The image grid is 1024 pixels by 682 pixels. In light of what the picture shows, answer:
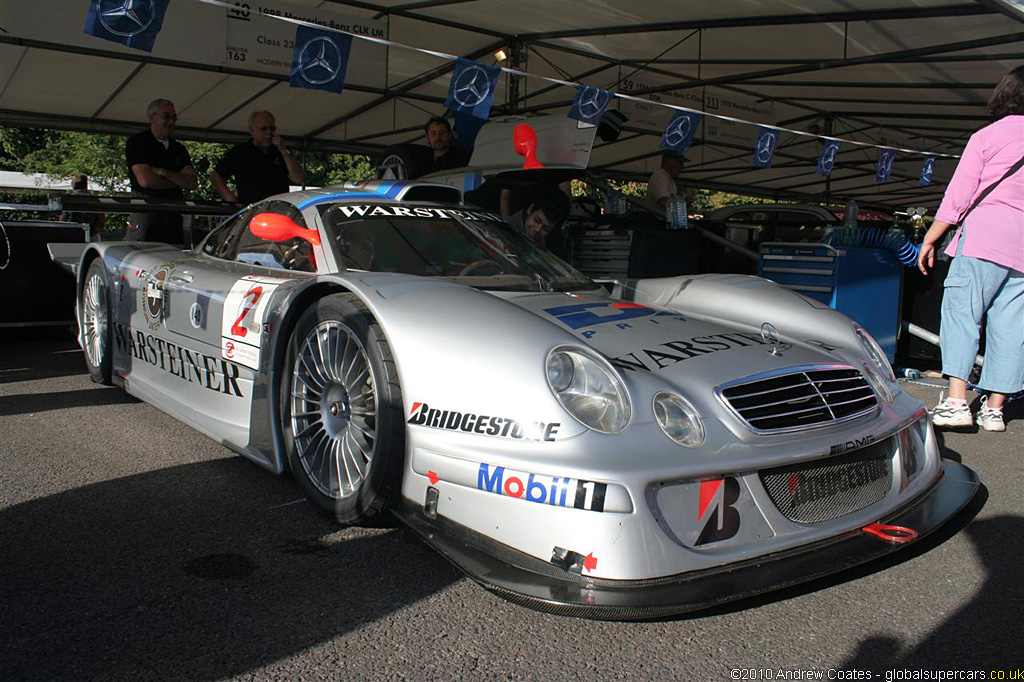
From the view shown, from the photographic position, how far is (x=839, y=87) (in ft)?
39.1

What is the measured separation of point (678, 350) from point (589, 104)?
5.84 metres

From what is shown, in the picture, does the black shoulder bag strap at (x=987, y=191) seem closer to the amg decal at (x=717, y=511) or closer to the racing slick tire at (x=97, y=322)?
the amg decal at (x=717, y=511)

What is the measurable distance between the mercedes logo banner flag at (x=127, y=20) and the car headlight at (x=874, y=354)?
4.78 m

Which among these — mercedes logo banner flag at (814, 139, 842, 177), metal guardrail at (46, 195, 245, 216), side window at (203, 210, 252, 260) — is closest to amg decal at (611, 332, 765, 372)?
side window at (203, 210, 252, 260)

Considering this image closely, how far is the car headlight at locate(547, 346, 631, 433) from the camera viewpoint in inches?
85.1

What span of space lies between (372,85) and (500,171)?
5.36 metres

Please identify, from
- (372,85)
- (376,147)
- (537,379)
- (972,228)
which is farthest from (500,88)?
(537,379)

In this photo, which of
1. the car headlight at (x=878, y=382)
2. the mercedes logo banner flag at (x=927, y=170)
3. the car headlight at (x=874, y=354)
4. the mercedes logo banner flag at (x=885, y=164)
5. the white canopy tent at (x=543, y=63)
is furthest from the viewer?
the mercedes logo banner flag at (x=927, y=170)

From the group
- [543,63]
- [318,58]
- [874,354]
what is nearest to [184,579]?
[874,354]

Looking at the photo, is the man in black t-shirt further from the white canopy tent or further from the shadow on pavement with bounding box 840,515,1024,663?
the shadow on pavement with bounding box 840,515,1024,663

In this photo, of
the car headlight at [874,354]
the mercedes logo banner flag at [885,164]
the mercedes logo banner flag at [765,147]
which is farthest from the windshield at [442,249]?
the mercedes logo banner flag at [885,164]

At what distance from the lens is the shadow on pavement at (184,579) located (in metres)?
1.91

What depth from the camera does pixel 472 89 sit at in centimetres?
759

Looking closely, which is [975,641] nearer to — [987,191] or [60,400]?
[987,191]
